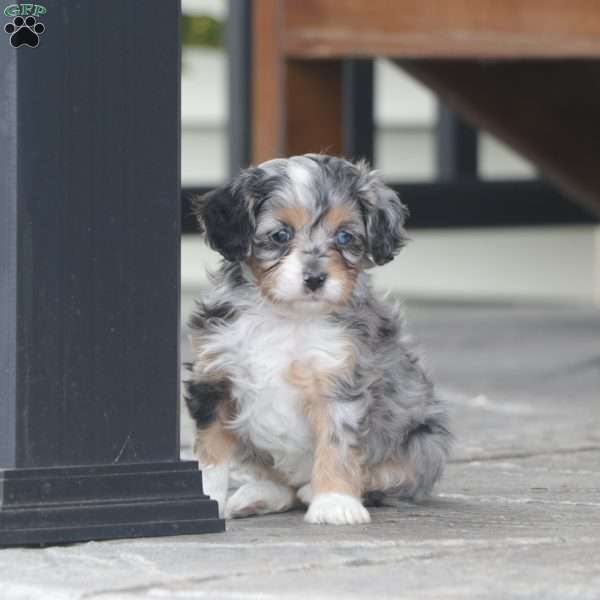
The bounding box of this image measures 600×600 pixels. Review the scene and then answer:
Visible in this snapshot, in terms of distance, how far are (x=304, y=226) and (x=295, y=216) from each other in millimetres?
41

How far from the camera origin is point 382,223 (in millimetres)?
5551

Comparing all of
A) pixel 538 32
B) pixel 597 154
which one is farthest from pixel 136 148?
pixel 597 154

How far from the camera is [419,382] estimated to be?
19.0ft

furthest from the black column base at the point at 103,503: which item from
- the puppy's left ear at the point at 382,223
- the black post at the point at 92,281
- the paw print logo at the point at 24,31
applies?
the paw print logo at the point at 24,31

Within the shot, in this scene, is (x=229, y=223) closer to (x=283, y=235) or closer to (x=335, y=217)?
(x=283, y=235)

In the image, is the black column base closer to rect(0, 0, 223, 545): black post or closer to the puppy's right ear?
rect(0, 0, 223, 545): black post

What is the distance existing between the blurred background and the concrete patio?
679cm

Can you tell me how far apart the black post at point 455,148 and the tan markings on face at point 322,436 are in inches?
384

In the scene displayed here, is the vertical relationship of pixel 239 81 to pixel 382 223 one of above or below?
above

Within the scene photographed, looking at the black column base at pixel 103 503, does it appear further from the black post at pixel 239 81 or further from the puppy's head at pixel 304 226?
the black post at pixel 239 81

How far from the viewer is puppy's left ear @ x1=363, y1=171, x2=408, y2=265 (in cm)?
553

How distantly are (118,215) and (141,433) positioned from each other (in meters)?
0.64

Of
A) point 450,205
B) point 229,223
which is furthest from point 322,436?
point 450,205

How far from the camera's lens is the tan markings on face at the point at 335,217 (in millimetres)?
5398
